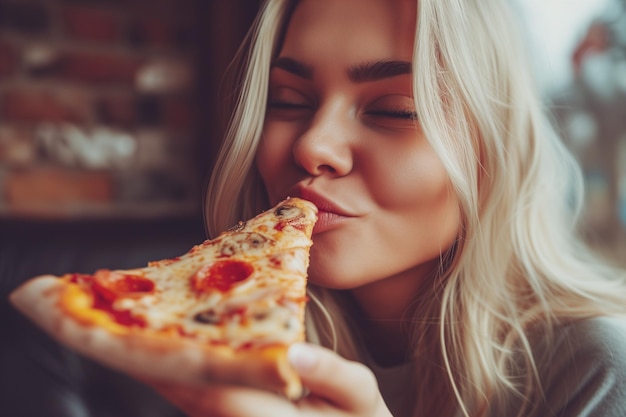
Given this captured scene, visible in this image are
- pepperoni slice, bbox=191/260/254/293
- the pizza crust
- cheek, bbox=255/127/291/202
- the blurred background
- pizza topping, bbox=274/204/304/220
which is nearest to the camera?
the pizza crust

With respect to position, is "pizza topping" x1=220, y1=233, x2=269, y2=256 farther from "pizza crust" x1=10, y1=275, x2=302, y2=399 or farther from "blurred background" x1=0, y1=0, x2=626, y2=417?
"blurred background" x1=0, y1=0, x2=626, y2=417

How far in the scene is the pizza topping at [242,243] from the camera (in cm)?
62

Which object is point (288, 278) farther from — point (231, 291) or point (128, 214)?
point (128, 214)

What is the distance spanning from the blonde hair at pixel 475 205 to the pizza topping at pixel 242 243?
230 millimetres

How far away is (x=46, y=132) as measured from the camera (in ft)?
5.69

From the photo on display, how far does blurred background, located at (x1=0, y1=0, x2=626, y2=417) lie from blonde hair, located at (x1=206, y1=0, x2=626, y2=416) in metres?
0.67

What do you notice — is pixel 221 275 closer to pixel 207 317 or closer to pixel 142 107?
pixel 207 317

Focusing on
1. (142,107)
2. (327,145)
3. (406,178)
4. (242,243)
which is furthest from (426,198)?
(142,107)

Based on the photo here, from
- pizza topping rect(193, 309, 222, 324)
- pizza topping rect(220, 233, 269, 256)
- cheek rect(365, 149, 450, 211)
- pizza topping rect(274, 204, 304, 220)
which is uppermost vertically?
cheek rect(365, 149, 450, 211)

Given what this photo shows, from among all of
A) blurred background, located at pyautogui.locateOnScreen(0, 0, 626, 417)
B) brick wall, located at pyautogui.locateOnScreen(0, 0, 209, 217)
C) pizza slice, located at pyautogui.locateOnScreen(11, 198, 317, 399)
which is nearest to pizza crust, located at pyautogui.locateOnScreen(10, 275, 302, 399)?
pizza slice, located at pyautogui.locateOnScreen(11, 198, 317, 399)

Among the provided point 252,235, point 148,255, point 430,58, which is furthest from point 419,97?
point 148,255

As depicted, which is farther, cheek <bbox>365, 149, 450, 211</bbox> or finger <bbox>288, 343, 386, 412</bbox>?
cheek <bbox>365, 149, 450, 211</bbox>

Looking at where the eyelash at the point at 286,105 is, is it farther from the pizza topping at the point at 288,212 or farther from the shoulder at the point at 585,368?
the shoulder at the point at 585,368

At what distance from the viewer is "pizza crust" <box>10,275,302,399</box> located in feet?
1.39
